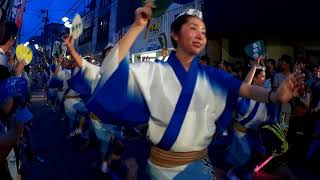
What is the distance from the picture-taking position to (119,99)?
8.54 ft

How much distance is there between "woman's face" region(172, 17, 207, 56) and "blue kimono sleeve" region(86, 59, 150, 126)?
46 cm

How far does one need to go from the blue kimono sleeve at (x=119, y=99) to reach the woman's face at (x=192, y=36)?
457 millimetres

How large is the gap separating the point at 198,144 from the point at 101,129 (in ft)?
11.9

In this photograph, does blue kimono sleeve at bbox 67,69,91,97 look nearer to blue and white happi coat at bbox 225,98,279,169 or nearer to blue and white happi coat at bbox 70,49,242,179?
blue and white happi coat at bbox 225,98,279,169

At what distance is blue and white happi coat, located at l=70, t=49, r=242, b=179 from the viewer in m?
2.59

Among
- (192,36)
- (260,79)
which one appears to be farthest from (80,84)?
(192,36)

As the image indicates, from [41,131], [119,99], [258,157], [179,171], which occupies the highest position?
[119,99]

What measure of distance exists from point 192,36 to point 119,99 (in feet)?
2.23

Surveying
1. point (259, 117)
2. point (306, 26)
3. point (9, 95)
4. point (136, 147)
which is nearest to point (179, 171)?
point (9, 95)

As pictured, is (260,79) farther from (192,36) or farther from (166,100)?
(166,100)

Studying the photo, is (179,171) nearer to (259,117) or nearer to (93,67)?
(259,117)

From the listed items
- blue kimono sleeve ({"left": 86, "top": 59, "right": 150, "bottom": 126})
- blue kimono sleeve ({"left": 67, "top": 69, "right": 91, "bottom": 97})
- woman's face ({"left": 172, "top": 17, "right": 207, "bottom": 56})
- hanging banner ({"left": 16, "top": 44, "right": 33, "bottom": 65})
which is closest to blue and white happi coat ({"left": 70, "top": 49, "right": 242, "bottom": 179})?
blue kimono sleeve ({"left": 86, "top": 59, "right": 150, "bottom": 126})

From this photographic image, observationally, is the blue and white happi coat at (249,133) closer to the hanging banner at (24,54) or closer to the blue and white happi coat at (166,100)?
the blue and white happi coat at (166,100)

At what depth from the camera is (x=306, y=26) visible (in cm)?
995
